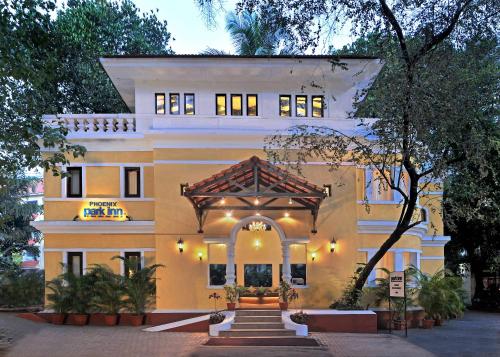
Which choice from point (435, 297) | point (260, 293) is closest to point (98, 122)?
point (260, 293)

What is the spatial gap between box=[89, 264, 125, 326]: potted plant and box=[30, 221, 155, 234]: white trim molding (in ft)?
6.33

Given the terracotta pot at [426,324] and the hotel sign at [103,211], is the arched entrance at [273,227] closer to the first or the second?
the hotel sign at [103,211]

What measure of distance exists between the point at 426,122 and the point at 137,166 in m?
11.8

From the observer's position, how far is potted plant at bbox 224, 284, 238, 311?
19.1 metres

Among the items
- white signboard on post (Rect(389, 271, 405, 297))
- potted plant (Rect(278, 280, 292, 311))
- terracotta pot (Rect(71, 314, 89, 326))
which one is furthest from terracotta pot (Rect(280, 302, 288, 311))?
terracotta pot (Rect(71, 314, 89, 326))

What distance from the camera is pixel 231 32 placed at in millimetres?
37656

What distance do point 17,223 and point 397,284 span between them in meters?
31.0

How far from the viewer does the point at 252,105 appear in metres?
22.6

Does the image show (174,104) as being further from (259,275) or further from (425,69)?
(425,69)

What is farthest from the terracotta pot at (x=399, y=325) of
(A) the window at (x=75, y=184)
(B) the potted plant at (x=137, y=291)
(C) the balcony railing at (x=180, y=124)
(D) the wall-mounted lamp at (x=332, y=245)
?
(A) the window at (x=75, y=184)

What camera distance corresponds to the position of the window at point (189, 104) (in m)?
22.4

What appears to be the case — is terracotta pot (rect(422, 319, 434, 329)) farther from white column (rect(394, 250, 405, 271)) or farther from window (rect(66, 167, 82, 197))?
window (rect(66, 167, 82, 197))

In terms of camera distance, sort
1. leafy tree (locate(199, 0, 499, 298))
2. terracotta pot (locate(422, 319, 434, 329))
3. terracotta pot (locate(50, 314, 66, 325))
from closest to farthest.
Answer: leafy tree (locate(199, 0, 499, 298))
terracotta pot (locate(50, 314, 66, 325))
terracotta pot (locate(422, 319, 434, 329))

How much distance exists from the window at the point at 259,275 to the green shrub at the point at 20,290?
9279 mm
